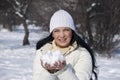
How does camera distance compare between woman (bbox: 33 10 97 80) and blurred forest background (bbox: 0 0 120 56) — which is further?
blurred forest background (bbox: 0 0 120 56)

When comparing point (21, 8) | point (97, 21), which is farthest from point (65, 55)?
point (21, 8)

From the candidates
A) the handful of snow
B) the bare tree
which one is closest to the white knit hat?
the handful of snow

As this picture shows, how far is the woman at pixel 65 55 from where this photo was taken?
10.7 ft

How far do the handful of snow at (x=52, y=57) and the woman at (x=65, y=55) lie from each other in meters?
0.02

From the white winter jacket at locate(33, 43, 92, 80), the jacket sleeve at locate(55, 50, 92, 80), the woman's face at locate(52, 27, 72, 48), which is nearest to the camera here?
the white winter jacket at locate(33, 43, 92, 80)

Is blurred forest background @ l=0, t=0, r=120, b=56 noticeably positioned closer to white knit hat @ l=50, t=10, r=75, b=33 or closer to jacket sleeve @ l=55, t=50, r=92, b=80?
white knit hat @ l=50, t=10, r=75, b=33

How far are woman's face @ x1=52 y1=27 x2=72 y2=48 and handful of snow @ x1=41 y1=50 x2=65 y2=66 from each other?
0.29 metres

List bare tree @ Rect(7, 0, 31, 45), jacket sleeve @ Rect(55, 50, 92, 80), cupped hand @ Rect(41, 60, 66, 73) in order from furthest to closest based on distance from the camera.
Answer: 1. bare tree @ Rect(7, 0, 31, 45)
2. jacket sleeve @ Rect(55, 50, 92, 80)
3. cupped hand @ Rect(41, 60, 66, 73)

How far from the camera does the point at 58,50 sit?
3.33 m

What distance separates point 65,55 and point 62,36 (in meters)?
0.16

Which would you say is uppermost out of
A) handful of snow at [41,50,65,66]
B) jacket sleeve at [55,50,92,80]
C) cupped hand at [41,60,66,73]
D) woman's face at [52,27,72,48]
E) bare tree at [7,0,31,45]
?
woman's face at [52,27,72,48]

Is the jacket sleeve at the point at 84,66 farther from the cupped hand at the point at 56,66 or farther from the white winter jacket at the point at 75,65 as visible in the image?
the cupped hand at the point at 56,66

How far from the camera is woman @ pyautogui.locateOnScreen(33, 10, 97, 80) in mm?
3268

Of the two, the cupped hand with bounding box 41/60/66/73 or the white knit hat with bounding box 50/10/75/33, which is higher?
the white knit hat with bounding box 50/10/75/33
